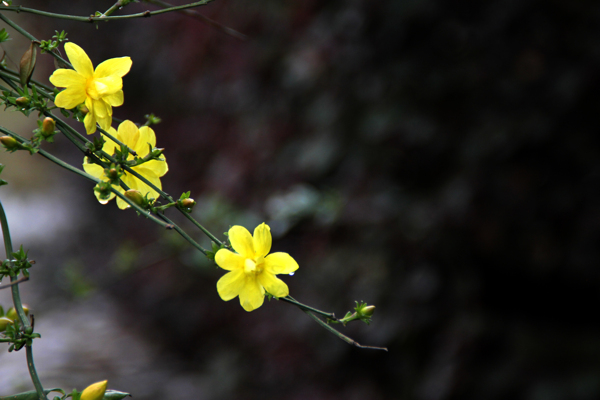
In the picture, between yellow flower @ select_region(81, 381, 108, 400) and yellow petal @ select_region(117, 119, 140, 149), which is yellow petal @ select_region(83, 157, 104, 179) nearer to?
Answer: yellow petal @ select_region(117, 119, 140, 149)

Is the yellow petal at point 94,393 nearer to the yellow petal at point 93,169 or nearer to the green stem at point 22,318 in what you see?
the green stem at point 22,318

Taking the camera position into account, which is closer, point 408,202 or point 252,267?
point 252,267

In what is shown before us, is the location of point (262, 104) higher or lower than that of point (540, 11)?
higher

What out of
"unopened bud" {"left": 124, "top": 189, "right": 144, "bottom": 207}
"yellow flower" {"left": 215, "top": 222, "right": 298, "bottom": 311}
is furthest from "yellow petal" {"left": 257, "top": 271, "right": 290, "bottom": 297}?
"unopened bud" {"left": 124, "top": 189, "right": 144, "bottom": 207}

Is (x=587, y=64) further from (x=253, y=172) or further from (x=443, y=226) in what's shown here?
(x=253, y=172)

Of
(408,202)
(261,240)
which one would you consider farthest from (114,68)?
(408,202)


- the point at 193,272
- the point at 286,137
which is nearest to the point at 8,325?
the point at 286,137

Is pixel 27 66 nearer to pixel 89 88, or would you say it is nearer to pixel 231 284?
pixel 89 88

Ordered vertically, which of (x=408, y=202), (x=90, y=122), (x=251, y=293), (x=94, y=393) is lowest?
(x=94, y=393)
